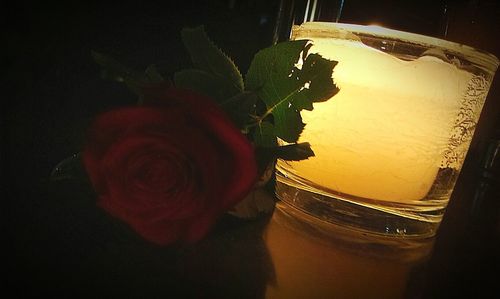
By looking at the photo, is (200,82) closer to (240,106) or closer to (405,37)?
(240,106)

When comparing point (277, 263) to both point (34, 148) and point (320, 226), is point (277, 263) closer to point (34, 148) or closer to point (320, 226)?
point (320, 226)

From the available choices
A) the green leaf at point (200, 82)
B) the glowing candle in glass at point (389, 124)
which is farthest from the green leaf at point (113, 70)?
the glowing candle in glass at point (389, 124)

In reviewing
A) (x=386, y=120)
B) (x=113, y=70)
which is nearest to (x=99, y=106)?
(x=113, y=70)

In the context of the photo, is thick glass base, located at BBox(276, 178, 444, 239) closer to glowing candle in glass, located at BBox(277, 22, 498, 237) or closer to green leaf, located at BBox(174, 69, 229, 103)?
glowing candle in glass, located at BBox(277, 22, 498, 237)

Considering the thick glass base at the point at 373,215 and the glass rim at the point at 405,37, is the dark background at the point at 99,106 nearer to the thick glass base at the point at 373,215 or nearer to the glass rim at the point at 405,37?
the thick glass base at the point at 373,215

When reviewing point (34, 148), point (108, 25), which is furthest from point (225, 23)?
point (34, 148)

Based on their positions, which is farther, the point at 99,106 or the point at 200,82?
the point at 99,106
